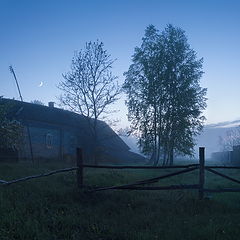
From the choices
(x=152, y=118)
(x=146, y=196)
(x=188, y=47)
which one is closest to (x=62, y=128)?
(x=152, y=118)

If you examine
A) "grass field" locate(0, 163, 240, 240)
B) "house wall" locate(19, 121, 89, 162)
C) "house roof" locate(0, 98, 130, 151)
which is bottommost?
"grass field" locate(0, 163, 240, 240)

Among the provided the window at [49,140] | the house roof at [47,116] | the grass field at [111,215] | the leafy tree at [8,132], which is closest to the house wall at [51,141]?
the window at [49,140]

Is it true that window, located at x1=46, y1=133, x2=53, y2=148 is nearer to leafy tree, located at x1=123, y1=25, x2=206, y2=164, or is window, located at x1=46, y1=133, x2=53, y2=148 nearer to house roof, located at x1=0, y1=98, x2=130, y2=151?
house roof, located at x1=0, y1=98, x2=130, y2=151

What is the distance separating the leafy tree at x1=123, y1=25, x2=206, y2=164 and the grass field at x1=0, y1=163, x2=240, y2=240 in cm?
1988

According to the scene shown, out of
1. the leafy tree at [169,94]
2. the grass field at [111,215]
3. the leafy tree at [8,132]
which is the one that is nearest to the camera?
the grass field at [111,215]

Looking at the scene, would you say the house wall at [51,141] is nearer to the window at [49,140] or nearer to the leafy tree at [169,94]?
the window at [49,140]

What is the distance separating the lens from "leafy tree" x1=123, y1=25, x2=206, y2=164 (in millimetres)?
29828

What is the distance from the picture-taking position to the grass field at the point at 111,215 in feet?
20.1

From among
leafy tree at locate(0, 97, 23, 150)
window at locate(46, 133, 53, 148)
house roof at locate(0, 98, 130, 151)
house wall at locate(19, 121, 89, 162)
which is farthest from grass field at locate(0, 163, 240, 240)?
window at locate(46, 133, 53, 148)

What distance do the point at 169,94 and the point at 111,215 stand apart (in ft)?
78.0

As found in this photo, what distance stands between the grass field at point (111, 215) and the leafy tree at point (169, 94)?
1988 centimetres

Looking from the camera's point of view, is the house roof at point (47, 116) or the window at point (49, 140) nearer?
the house roof at point (47, 116)

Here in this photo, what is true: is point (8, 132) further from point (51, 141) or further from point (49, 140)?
point (51, 141)

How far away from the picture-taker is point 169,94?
30.3 meters
